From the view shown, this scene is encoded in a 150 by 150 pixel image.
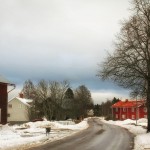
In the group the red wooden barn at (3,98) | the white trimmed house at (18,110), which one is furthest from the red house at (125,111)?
Answer: the red wooden barn at (3,98)

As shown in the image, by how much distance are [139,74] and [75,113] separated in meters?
89.1

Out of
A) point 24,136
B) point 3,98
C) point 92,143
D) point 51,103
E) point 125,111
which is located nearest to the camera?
point 92,143

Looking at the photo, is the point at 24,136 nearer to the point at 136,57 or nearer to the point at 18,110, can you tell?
Result: the point at 136,57

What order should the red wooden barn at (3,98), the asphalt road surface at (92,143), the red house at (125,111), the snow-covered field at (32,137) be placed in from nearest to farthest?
the asphalt road surface at (92,143), the snow-covered field at (32,137), the red wooden barn at (3,98), the red house at (125,111)

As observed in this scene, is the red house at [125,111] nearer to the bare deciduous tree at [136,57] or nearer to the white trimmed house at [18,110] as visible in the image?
the white trimmed house at [18,110]

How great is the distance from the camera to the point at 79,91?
170 m

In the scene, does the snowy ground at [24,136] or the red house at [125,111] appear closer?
the snowy ground at [24,136]

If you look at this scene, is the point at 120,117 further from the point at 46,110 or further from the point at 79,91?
the point at 46,110

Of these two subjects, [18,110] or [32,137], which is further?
[18,110]

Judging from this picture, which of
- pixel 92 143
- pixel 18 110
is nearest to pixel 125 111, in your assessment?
pixel 18 110

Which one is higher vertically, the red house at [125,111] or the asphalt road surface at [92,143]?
the red house at [125,111]

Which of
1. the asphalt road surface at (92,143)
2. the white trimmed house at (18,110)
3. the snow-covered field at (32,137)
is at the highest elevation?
the white trimmed house at (18,110)

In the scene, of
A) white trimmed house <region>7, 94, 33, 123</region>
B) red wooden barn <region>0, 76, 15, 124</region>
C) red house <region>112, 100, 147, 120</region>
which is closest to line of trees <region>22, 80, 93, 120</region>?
white trimmed house <region>7, 94, 33, 123</region>

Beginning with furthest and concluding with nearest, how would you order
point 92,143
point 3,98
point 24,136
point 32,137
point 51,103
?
1. point 51,103
2. point 3,98
3. point 24,136
4. point 32,137
5. point 92,143
